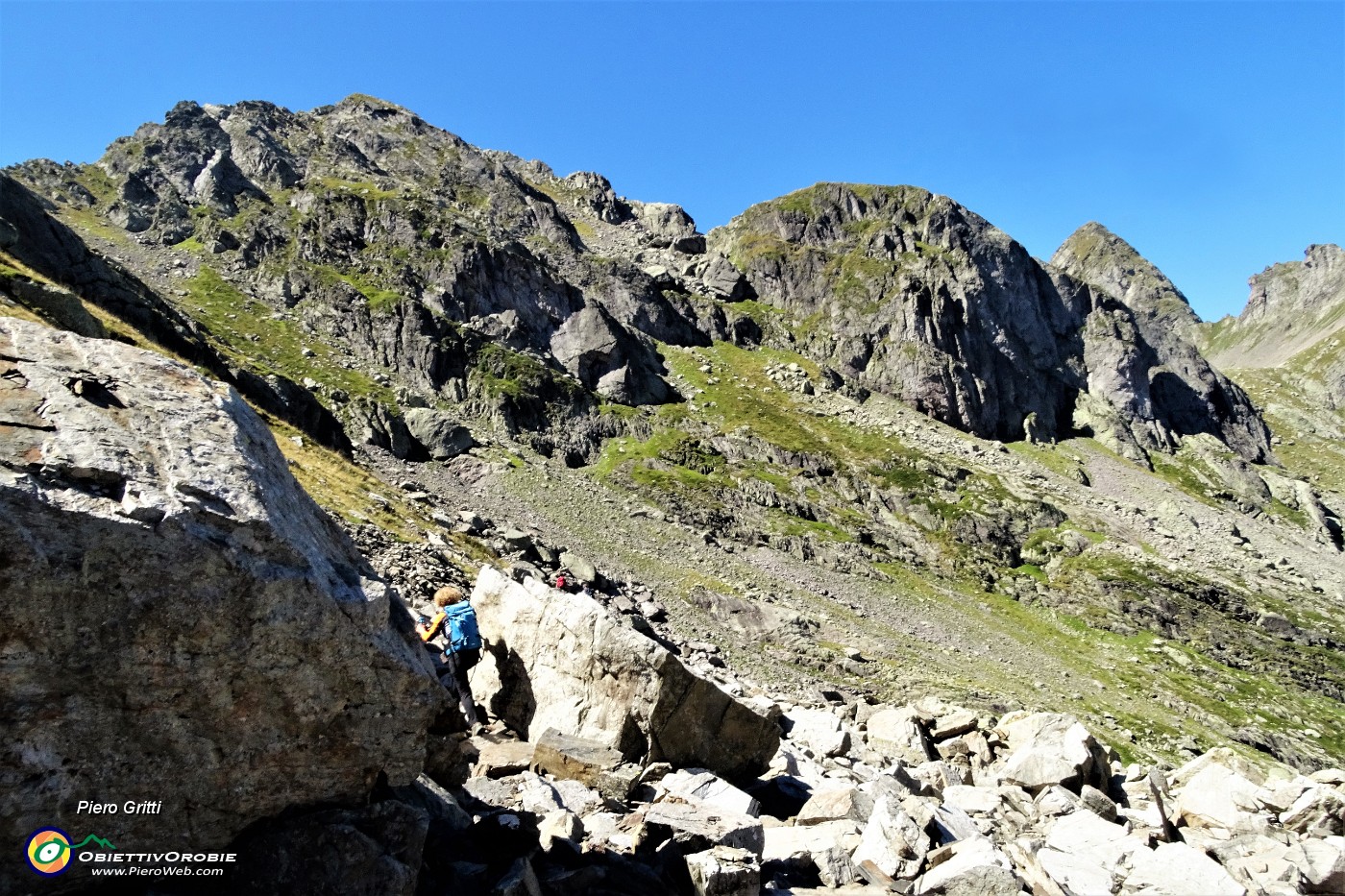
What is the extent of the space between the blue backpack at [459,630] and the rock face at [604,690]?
4.64 ft

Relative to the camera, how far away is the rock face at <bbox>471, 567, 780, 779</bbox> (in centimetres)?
1300

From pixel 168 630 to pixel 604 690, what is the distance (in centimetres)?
812

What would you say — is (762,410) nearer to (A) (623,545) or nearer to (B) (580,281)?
(B) (580,281)

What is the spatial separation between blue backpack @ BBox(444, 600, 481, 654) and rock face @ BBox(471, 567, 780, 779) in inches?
55.7

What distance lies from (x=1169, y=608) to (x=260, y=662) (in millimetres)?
82928

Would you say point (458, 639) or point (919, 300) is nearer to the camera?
point (458, 639)

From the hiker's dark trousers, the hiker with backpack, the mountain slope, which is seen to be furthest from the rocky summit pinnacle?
the hiker with backpack

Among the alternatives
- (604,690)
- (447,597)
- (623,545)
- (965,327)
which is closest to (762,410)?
(623,545)

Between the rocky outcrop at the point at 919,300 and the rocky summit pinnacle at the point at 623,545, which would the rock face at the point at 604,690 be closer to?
the rocky summit pinnacle at the point at 623,545

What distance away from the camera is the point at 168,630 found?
6543 mm

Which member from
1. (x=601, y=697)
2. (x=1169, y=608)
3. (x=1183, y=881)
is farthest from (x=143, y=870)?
(x=1169, y=608)

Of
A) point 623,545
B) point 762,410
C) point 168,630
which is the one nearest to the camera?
point 168,630

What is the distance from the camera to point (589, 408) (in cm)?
8969

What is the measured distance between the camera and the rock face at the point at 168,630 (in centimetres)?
610
